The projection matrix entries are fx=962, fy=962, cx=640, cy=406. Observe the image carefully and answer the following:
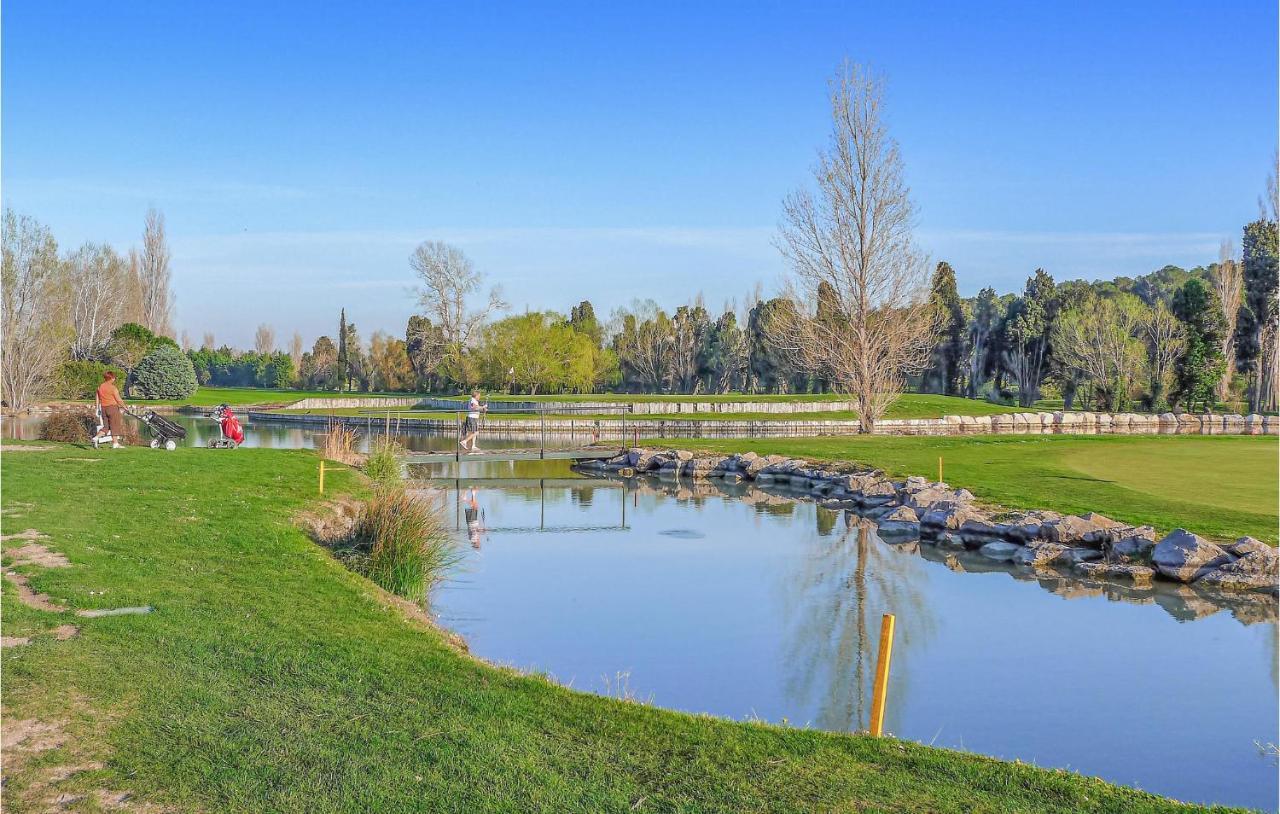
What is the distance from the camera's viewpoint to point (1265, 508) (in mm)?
15898

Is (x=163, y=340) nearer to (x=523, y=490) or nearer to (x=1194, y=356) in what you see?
(x=523, y=490)

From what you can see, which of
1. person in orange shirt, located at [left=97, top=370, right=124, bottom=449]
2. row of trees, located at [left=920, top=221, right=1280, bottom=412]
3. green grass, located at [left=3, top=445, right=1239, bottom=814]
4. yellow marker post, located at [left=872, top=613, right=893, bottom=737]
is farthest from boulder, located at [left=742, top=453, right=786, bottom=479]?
row of trees, located at [left=920, top=221, right=1280, bottom=412]

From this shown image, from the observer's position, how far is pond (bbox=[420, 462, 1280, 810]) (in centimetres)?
791

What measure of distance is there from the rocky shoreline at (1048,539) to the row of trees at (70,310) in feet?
111

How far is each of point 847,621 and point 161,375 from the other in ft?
196

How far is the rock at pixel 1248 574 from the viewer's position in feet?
42.8

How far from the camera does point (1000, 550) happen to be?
15.7 meters

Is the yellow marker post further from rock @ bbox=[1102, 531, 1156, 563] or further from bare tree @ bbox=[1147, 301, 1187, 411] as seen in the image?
bare tree @ bbox=[1147, 301, 1187, 411]

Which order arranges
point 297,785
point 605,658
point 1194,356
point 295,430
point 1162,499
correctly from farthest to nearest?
1. point 1194,356
2. point 295,430
3. point 1162,499
4. point 605,658
5. point 297,785

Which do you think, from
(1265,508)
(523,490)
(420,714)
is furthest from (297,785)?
(523,490)

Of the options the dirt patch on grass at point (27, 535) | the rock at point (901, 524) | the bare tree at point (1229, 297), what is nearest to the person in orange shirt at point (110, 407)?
the dirt patch on grass at point (27, 535)

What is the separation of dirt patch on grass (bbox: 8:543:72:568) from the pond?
13.5ft

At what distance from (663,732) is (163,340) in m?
68.2

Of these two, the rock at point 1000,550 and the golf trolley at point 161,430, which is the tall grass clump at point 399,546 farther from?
the golf trolley at point 161,430
